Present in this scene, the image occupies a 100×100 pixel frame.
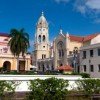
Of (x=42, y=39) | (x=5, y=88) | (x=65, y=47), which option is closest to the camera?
(x=5, y=88)

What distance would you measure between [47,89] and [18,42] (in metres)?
48.3

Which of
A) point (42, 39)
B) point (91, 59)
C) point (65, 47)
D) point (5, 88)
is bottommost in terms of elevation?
point (5, 88)

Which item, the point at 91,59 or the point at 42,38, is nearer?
the point at 91,59

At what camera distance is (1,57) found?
85438 millimetres

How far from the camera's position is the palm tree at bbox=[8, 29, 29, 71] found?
248 feet

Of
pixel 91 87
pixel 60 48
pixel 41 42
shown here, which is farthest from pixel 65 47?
pixel 91 87

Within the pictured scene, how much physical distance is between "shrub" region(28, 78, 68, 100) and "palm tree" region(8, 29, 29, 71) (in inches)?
1866

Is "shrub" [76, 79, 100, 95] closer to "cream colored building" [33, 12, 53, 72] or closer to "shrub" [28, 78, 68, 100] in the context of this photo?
"shrub" [28, 78, 68, 100]

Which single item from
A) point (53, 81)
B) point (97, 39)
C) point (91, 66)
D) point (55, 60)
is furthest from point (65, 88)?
point (55, 60)

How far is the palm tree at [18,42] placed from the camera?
75688 mm

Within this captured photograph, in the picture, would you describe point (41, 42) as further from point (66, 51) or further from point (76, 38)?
point (66, 51)

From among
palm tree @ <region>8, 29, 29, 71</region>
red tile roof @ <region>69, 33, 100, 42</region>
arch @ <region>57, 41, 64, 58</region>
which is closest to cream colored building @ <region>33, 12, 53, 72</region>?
arch @ <region>57, 41, 64, 58</region>

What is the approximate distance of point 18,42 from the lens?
7588cm

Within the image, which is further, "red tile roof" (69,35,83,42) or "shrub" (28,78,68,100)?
"red tile roof" (69,35,83,42)
